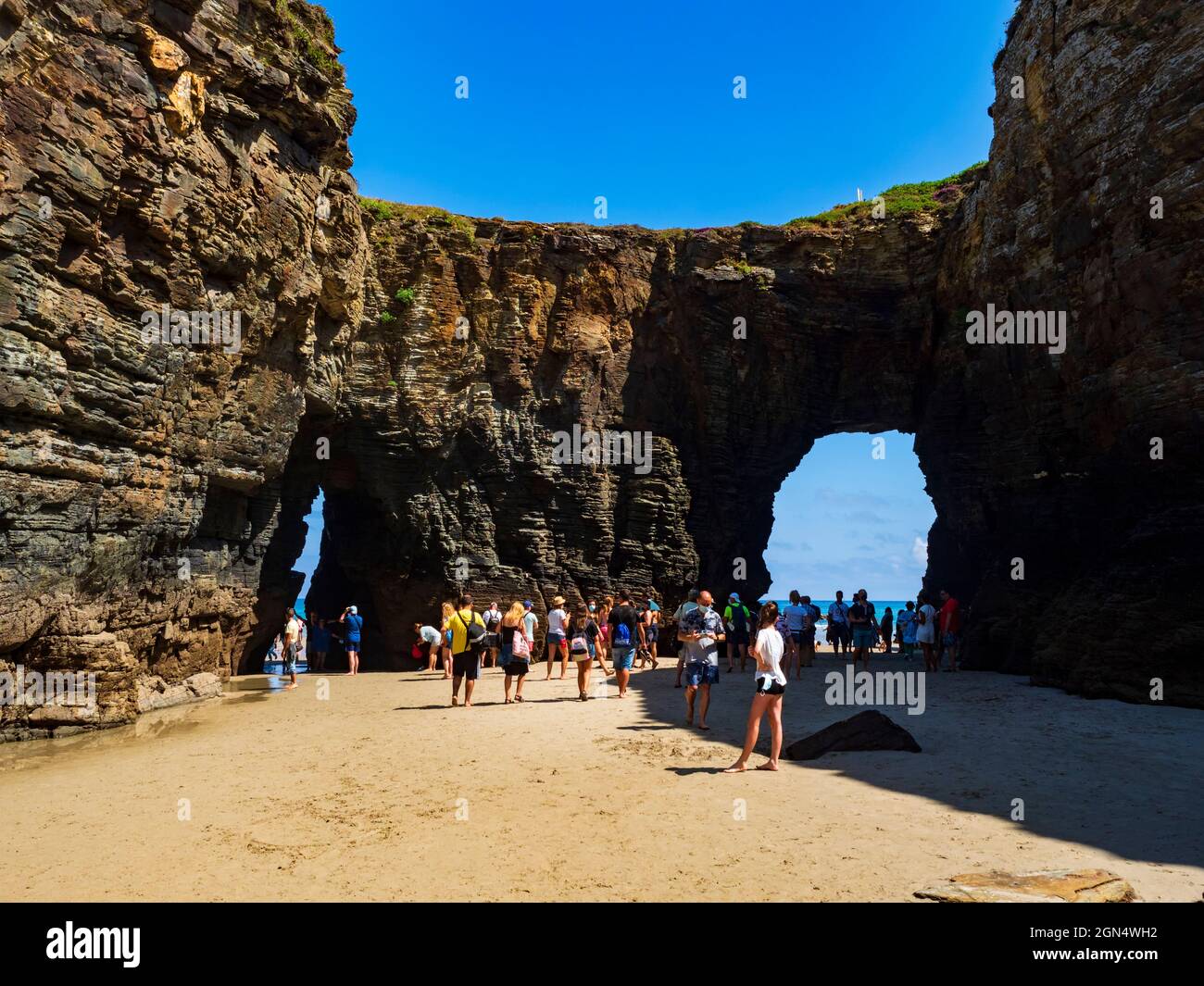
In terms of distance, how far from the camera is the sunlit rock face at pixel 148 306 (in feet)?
40.4

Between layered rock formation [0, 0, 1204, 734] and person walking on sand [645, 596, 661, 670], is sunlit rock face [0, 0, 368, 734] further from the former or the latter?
person walking on sand [645, 596, 661, 670]

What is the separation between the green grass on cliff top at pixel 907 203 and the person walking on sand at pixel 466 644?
72.7ft

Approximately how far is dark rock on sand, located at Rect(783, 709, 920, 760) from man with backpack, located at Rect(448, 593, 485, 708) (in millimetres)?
6811

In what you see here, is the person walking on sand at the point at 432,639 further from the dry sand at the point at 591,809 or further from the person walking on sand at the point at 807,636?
the person walking on sand at the point at 807,636

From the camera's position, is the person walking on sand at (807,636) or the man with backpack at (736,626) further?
the man with backpack at (736,626)

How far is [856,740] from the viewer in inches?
396

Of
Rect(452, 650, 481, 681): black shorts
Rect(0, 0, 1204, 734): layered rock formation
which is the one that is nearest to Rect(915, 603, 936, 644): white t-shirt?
Rect(0, 0, 1204, 734): layered rock formation

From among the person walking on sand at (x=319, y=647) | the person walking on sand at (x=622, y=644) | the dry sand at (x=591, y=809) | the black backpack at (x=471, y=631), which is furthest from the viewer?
the person walking on sand at (x=319, y=647)

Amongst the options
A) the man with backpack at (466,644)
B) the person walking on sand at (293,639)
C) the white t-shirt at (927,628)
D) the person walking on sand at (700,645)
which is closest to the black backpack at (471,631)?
the man with backpack at (466,644)

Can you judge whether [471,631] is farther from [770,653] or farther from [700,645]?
[770,653]

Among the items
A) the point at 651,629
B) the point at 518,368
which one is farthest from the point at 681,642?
the point at 518,368

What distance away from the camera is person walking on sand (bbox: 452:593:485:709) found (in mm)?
14641

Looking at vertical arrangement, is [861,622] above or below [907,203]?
below

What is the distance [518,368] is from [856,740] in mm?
20912
